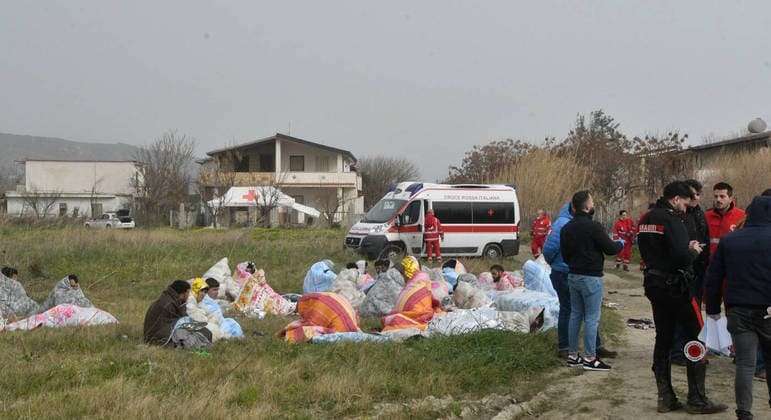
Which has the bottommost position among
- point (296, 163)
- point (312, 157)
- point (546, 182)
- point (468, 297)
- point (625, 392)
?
point (625, 392)

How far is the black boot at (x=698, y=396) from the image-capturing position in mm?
5395

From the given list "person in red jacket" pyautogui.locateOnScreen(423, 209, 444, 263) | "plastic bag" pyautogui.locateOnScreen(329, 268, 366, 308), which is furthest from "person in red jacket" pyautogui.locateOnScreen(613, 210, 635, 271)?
"plastic bag" pyautogui.locateOnScreen(329, 268, 366, 308)

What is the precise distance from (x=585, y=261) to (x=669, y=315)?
1215 mm

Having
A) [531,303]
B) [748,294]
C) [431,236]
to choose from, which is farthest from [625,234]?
[748,294]

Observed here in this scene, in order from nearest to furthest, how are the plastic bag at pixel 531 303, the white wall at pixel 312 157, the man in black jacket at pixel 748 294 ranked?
1. the man in black jacket at pixel 748 294
2. the plastic bag at pixel 531 303
3. the white wall at pixel 312 157

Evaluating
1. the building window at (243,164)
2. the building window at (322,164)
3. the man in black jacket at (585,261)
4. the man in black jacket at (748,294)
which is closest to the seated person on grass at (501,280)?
the man in black jacket at (585,261)

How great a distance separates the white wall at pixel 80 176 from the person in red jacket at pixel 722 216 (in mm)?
60119

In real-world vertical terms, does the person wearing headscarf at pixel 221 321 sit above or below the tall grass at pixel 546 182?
below

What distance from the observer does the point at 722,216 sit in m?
7.52

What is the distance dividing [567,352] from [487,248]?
13529mm

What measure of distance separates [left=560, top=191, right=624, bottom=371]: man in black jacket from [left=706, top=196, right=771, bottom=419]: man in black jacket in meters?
1.65

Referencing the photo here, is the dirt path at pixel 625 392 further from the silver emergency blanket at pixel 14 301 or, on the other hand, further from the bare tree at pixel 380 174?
the bare tree at pixel 380 174

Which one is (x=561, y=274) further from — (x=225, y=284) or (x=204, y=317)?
(x=225, y=284)

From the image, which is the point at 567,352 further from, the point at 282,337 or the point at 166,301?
the point at 166,301
